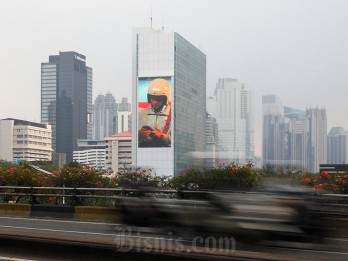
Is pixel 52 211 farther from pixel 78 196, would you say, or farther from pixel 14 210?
pixel 14 210

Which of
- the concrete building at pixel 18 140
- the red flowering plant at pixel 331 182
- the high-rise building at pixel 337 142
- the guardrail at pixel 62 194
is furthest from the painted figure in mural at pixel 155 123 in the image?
the red flowering plant at pixel 331 182

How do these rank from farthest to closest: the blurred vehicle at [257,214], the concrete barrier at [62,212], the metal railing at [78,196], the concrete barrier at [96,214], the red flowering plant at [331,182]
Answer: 1. the concrete barrier at [62,212]
2. the concrete barrier at [96,214]
3. the red flowering plant at [331,182]
4. the metal railing at [78,196]
5. the blurred vehicle at [257,214]

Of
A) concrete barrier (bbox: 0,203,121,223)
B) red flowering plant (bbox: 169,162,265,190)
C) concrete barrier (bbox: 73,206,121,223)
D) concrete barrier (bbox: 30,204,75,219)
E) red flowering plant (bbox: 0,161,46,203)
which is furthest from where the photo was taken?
red flowering plant (bbox: 0,161,46,203)

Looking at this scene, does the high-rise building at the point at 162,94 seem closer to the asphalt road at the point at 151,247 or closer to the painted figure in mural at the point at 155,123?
the painted figure in mural at the point at 155,123

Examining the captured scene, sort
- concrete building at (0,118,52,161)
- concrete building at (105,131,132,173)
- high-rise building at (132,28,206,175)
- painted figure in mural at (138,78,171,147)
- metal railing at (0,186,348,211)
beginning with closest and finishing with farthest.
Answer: metal railing at (0,186,348,211) < high-rise building at (132,28,206,175) < painted figure in mural at (138,78,171,147) < concrete building at (105,131,132,173) < concrete building at (0,118,52,161)

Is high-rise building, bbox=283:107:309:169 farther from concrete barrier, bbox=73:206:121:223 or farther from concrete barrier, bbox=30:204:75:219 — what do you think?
concrete barrier, bbox=30:204:75:219

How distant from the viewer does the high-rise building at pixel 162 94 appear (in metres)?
126

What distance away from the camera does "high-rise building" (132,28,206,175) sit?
412 feet

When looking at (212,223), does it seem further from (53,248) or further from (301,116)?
(301,116)

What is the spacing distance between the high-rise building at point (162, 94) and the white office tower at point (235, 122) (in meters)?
41.2

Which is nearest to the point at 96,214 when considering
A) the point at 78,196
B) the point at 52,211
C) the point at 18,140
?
the point at 78,196

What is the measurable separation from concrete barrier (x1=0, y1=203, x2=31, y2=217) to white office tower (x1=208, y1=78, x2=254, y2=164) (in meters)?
6.28

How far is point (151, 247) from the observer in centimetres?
544

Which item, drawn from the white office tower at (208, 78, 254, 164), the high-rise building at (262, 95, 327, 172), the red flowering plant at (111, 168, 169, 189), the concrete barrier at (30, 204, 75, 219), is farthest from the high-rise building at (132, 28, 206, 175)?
the red flowering plant at (111, 168, 169, 189)
